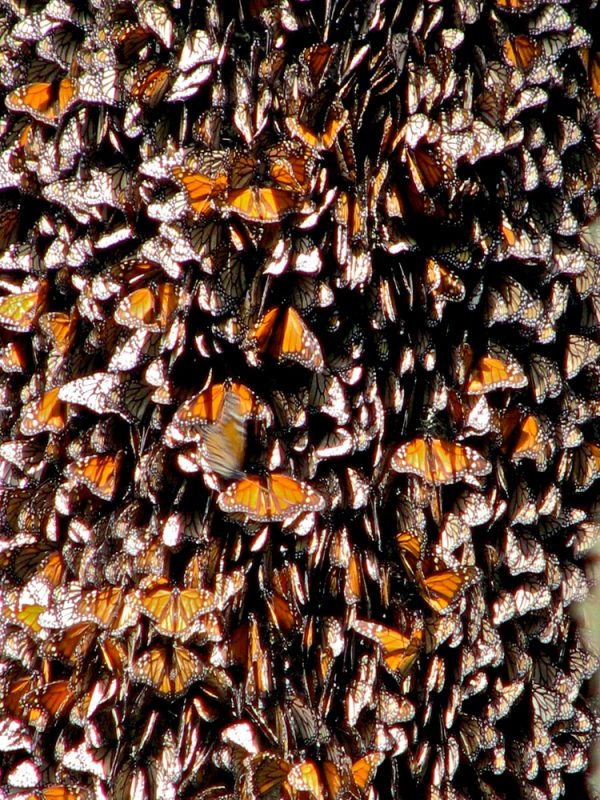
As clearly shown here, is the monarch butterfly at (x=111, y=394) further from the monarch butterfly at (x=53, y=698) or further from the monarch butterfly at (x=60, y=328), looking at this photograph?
the monarch butterfly at (x=53, y=698)

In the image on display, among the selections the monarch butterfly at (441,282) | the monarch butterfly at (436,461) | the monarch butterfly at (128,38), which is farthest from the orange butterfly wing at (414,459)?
the monarch butterfly at (128,38)

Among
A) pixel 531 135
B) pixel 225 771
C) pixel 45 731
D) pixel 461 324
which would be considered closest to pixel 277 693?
pixel 225 771

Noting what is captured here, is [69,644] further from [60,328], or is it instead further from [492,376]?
[492,376]

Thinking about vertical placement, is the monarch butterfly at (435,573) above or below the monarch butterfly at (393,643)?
above

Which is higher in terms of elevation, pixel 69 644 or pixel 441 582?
pixel 441 582

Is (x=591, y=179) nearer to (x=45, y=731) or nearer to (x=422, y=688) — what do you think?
(x=422, y=688)

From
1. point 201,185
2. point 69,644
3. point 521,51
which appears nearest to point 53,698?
point 69,644

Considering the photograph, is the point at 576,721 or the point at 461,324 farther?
the point at 576,721
